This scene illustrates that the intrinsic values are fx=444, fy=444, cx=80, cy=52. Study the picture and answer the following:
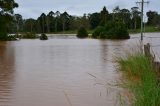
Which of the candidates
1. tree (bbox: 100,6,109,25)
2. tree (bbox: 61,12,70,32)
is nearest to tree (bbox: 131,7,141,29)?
tree (bbox: 100,6,109,25)

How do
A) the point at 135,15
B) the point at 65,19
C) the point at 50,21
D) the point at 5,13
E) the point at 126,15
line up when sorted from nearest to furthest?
1. the point at 5,13
2. the point at 135,15
3. the point at 126,15
4. the point at 50,21
5. the point at 65,19

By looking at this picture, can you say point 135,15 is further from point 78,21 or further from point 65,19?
point 65,19

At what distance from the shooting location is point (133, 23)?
373ft

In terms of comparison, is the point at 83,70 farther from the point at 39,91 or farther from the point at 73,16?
the point at 73,16

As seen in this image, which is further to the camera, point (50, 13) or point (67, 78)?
point (50, 13)

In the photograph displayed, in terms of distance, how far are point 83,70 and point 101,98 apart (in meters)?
6.59

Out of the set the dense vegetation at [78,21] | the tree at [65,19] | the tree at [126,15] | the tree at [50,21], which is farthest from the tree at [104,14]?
the tree at [50,21]

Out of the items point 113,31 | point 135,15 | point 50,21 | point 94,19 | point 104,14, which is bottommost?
point 113,31

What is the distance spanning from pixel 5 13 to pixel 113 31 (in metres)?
21.3

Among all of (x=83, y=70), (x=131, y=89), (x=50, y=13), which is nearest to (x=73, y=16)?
(x=50, y=13)

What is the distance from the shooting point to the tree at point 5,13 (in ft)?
183

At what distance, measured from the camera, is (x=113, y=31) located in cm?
7262

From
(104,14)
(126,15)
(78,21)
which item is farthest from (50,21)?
(104,14)

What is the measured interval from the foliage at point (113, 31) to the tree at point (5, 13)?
64.5 feet
